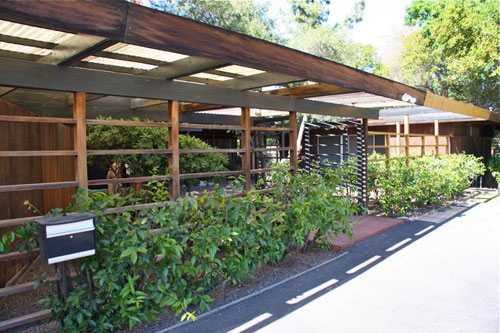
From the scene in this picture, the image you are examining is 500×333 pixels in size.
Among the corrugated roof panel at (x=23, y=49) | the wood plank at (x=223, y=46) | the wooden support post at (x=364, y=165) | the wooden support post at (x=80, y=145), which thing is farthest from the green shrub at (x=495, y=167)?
the corrugated roof panel at (x=23, y=49)

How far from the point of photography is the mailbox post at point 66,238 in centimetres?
251

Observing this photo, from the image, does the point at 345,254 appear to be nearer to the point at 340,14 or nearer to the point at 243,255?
the point at 243,255

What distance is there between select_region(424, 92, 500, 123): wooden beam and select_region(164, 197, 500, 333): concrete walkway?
3.02 m

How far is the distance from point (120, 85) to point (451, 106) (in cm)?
768

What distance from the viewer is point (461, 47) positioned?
46.4 feet

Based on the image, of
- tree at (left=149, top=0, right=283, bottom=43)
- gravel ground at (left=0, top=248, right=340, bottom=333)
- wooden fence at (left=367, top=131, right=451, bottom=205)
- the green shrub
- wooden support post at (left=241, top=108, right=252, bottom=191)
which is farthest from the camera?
tree at (left=149, top=0, right=283, bottom=43)

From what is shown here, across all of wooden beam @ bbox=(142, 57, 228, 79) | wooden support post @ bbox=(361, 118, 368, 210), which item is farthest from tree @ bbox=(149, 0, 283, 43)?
wooden beam @ bbox=(142, 57, 228, 79)

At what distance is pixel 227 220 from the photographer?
3.61m

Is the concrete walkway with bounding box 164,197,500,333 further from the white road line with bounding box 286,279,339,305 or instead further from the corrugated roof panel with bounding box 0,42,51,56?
the corrugated roof panel with bounding box 0,42,51,56

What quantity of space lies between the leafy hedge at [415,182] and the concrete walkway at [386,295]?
77.4 inches

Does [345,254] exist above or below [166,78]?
below

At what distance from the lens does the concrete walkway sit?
3.19 m

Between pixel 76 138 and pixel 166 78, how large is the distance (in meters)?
1.16

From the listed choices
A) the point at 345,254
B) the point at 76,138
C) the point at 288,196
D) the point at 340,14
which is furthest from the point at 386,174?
the point at 340,14
